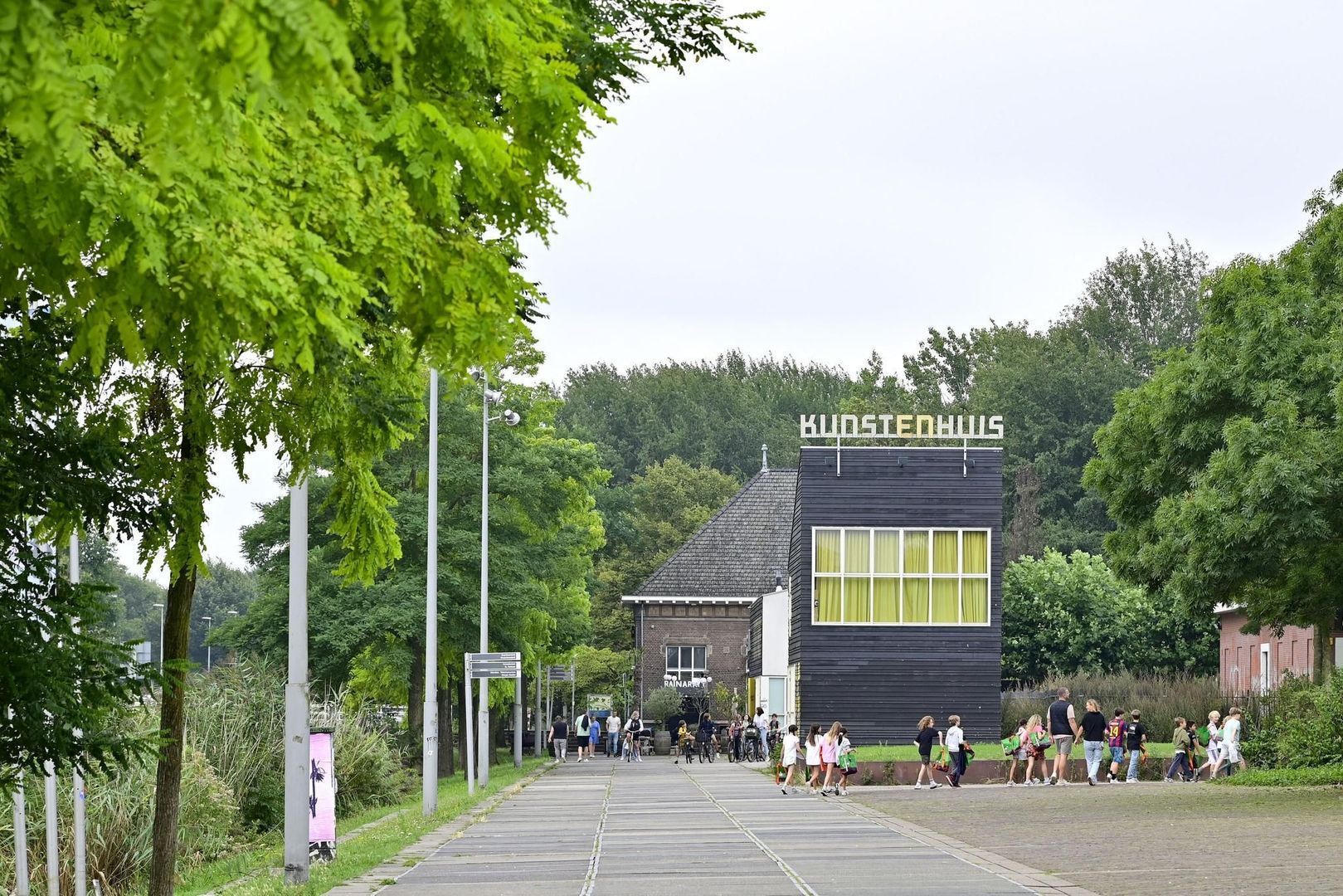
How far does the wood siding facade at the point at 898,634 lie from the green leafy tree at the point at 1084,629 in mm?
17405

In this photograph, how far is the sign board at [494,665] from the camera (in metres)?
34.4

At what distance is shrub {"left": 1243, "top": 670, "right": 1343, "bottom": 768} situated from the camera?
3231 cm

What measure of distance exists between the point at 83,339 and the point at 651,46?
15.4ft

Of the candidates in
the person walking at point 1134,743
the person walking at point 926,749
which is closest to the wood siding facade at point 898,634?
the person walking at point 1134,743

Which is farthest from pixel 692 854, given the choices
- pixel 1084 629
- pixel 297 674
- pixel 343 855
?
pixel 1084 629

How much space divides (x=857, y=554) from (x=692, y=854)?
112 feet

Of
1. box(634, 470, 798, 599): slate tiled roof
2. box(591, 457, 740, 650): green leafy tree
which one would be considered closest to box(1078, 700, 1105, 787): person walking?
box(634, 470, 798, 599): slate tiled roof

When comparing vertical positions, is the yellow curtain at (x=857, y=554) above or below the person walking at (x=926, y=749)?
above

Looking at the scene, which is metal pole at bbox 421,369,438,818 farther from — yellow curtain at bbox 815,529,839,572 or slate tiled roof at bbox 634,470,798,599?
slate tiled roof at bbox 634,470,798,599

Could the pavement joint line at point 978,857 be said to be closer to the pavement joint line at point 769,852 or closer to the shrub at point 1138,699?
the pavement joint line at point 769,852

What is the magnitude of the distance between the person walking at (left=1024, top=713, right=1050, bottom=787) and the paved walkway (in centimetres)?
600

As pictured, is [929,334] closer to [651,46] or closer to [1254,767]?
[1254,767]

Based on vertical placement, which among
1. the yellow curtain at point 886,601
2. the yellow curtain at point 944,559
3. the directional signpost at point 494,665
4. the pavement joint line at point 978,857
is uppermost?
the yellow curtain at point 944,559

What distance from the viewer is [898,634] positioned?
54.5 metres
